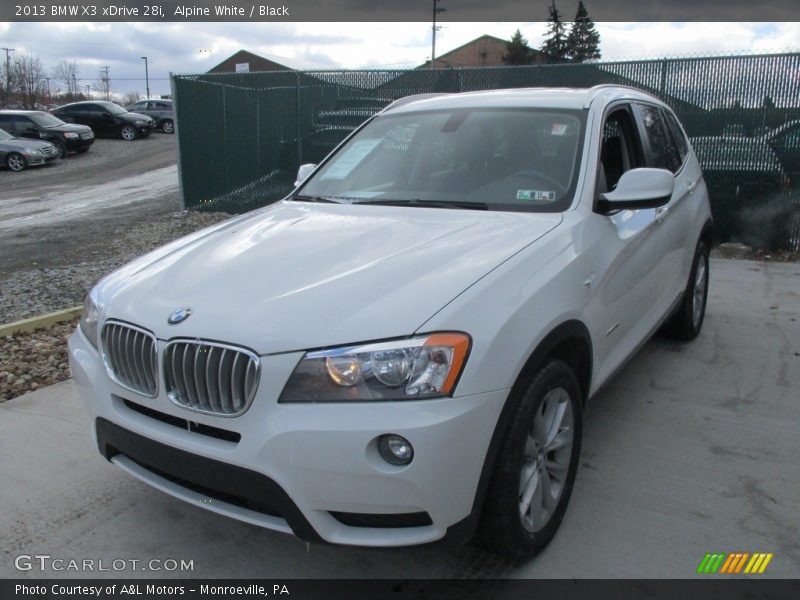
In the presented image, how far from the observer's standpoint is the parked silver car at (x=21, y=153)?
70.5ft

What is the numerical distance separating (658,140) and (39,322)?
16.5ft

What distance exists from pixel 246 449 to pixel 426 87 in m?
8.64

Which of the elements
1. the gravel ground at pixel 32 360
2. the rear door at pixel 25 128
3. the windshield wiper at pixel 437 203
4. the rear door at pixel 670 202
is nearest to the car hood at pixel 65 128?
the rear door at pixel 25 128

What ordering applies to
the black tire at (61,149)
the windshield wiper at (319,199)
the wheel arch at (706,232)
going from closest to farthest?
the windshield wiper at (319,199), the wheel arch at (706,232), the black tire at (61,149)

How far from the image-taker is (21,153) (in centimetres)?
2155

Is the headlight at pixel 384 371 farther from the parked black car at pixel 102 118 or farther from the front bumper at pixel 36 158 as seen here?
the parked black car at pixel 102 118

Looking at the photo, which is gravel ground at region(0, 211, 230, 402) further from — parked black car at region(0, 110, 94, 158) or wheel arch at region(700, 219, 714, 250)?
parked black car at region(0, 110, 94, 158)

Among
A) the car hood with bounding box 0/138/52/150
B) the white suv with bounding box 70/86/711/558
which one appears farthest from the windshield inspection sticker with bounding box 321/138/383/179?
the car hood with bounding box 0/138/52/150

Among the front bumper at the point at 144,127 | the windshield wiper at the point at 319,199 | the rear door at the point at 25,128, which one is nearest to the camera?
the windshield wiper at the point at 319,199

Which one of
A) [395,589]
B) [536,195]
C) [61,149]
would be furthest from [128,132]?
[395,589]

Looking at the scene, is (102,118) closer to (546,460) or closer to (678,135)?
(678,135)

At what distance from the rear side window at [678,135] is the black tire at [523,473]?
115 inches

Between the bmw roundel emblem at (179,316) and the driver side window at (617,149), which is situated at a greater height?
the driver side window at (617,149)

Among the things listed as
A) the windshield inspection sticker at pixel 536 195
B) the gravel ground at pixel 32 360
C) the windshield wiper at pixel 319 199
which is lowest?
the gravel ground at pixel 32 360
